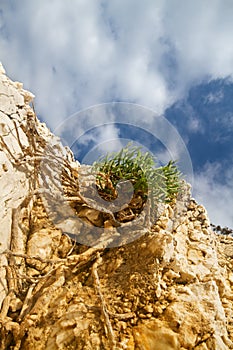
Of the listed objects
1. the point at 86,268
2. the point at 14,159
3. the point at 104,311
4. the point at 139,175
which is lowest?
the point at 104,311

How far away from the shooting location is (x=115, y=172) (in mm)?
4680

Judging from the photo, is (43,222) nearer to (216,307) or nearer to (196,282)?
(196,282)

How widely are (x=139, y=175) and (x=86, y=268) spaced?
1584mm

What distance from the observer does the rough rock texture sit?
9.52 feet

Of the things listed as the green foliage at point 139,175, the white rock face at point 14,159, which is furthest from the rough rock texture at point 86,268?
the green foliage at point 139,175

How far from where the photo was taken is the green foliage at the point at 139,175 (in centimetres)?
443

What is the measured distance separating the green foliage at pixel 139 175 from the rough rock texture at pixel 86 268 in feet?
0.91

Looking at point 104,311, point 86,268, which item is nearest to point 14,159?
point 86,268

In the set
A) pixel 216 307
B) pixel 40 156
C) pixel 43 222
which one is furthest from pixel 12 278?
pixel 216 307

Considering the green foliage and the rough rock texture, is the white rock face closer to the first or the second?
the rough rock texture

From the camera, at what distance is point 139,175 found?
450 cm

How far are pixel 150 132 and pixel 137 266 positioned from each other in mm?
2202

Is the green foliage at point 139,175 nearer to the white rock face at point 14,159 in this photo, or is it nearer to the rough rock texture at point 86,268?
the rough rock texture at point 86,268

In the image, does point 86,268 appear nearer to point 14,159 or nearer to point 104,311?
point 104,311
